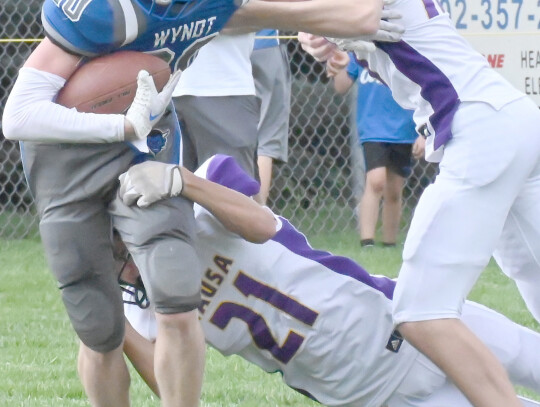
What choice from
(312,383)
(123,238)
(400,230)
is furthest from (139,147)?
(400,230)

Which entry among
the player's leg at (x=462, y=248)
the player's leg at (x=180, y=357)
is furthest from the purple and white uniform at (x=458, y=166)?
the player's leg at (x=180, y=357)

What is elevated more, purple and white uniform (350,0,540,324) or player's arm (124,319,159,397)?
purple and white uniform (350,0,540,324)

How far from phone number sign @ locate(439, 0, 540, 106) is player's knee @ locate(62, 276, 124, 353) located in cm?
486

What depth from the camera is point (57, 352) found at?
500 centimetres

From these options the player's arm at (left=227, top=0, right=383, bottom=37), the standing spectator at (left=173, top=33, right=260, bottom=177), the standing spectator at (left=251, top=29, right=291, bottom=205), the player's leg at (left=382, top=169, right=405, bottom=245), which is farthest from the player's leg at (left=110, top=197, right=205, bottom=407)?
the player's leg at (left=382, top=169, right=405, bottom=245)

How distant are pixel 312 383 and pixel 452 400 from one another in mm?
401

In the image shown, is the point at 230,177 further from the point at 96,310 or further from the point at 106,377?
the point at 106,377

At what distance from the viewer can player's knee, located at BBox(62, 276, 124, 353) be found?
11.5 feet

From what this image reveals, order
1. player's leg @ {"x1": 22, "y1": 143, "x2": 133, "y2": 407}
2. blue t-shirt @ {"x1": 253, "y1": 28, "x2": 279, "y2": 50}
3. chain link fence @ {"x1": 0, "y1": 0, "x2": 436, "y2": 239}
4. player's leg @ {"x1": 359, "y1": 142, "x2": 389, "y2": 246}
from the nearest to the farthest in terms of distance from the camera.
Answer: player's leg @ {"x1": 22, "y1": 143, "x2": 133, "y2": 407} < blue t-shirt @ {"x1": 253, "y1": 28, "x2": 279, "y2": 50} < player's leg @ {"x1": 359, "y1": 142, "x2": 389, "y2": 246} < chain link fence @ {"x1": 0, "y1": 0, "x2": 436, "y2": 239}

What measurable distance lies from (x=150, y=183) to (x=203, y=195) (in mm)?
147

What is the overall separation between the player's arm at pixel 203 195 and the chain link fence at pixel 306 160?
5.65 metres

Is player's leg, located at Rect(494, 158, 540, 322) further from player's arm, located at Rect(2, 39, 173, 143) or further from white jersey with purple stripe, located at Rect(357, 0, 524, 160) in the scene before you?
player's arm, located at Rect(2, 39, 173, 143)

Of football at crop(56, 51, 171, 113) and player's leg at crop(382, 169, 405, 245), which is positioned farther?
player's leg at crop(382, 169, 405, 245)

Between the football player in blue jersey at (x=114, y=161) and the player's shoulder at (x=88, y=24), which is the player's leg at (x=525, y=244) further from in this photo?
the player's shoulder at (x=88, y=24)
